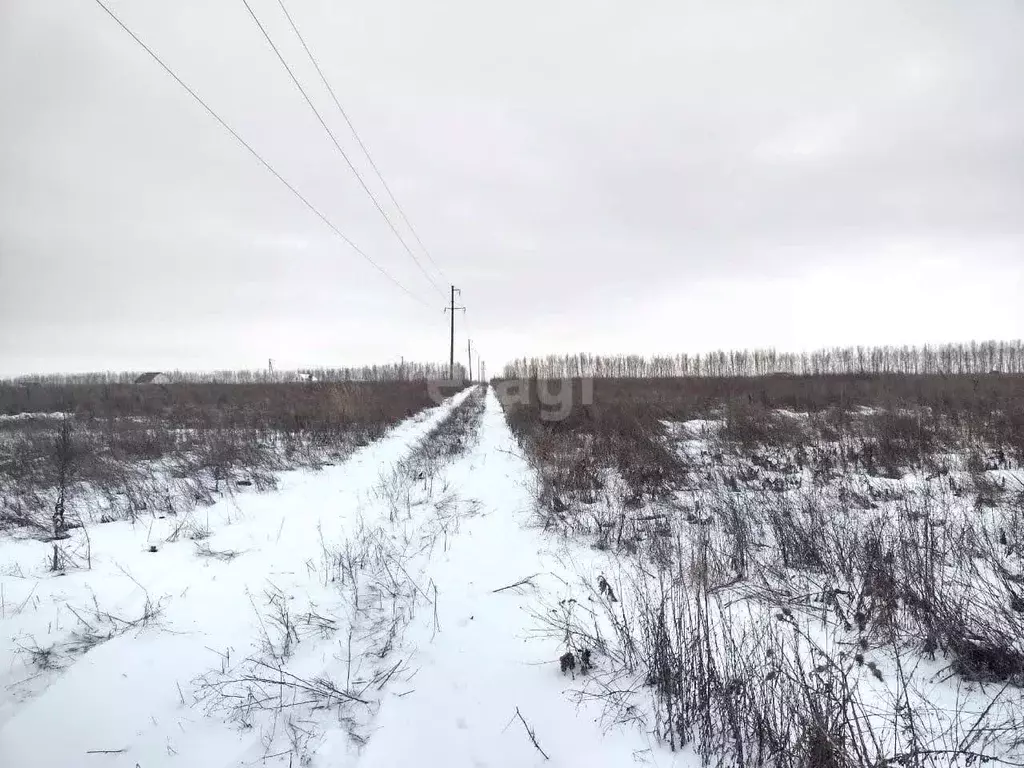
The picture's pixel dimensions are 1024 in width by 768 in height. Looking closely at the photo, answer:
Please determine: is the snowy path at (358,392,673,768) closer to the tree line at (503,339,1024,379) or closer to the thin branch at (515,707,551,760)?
the thin branch at (515,707,551,760)

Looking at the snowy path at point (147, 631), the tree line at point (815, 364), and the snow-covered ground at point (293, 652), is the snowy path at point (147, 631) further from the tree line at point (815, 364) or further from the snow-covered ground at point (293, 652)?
the tree line at point (815, 364)

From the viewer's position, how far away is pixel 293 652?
278 centimetres

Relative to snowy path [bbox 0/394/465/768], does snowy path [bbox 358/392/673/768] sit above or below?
below

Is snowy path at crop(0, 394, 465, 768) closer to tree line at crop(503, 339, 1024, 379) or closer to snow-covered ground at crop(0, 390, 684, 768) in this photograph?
snow-covered ground at crop(0, 390, 684, 768)

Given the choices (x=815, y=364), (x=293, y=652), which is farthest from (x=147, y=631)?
(x=815, y=364)

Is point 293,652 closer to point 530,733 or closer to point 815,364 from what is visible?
point 530,733

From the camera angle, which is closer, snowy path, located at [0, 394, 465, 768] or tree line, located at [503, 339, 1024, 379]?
snowy path, located at [0, 394, 465, 768]

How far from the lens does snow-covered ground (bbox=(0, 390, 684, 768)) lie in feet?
6.84

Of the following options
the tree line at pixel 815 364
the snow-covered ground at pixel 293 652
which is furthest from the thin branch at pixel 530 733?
the tree line at pixel 815 364

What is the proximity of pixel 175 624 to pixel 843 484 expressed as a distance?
287 inches

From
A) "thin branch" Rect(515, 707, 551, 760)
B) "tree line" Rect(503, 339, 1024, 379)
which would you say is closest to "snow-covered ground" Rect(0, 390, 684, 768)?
"thin branch" Rect(515, 707, 551, 760)

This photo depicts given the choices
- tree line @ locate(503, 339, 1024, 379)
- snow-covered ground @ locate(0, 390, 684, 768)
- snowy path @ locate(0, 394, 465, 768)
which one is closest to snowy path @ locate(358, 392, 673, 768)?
snow-covered ground @ locate(0, 390, 684, 768)

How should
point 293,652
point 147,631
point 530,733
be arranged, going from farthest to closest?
1. point 147,631
2. point 293,652
3. point 530,733

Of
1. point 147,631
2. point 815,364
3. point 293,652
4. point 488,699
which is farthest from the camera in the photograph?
point 815,364
